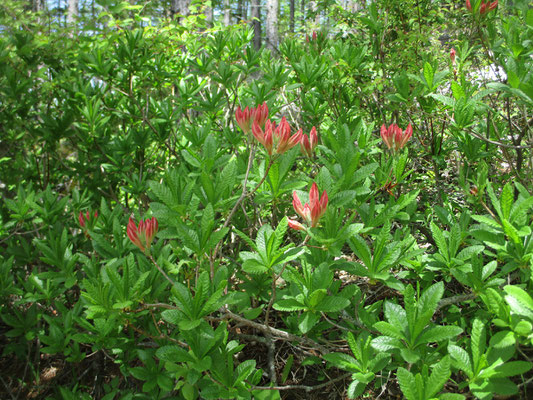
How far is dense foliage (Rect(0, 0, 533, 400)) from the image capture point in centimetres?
131

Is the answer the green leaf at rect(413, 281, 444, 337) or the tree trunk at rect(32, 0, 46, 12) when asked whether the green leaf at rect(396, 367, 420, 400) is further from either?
the tree trunk at rect(32, 0, 46, 12)

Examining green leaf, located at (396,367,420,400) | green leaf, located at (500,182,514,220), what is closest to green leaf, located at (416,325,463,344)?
green leaf, located at (396,367,420,400)

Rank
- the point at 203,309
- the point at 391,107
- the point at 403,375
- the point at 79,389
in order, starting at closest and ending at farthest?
the point at 403,375, the point at 203,309, the point at 79,389, the point at 391,107

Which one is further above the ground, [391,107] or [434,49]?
[434,49]

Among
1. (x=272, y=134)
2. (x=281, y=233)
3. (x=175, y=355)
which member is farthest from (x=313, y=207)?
(x=175, y=355)

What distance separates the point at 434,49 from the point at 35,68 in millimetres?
2998

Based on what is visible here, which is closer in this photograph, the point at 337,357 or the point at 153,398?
the point at 337,357

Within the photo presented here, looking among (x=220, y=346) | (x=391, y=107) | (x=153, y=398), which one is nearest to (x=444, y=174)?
(x=391, y=107)

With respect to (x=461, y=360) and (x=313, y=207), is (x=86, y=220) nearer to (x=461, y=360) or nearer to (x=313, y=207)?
(x=313, y=207)

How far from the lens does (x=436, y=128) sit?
2.51 meters

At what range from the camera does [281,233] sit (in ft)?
4.48

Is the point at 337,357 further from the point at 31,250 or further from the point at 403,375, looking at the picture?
the point at 31,250

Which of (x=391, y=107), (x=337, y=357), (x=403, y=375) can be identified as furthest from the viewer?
(x=391, y=107)

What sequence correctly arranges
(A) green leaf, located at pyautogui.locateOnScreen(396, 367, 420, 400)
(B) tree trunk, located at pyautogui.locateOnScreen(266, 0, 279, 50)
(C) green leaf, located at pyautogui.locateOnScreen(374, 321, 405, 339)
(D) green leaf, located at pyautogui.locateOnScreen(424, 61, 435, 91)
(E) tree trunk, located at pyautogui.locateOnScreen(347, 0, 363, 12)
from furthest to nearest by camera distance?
(B) tree trunk, located at pyautogui.locateOnScreen(266, 0, 279, 50), (E) tree trunk, located at pyautogui.locateOnScreen(347, 0, 363, 12), (D) green leaf, located at pyautogui.locateOnScreen(424, 61, 435, 91), (C) green leaf, located at pyautogui.locateOnScreen(374, 321, 405, 339), (A) green leaf, located at pyautogui.locateOnScreen(396, 367, 420, 400)
